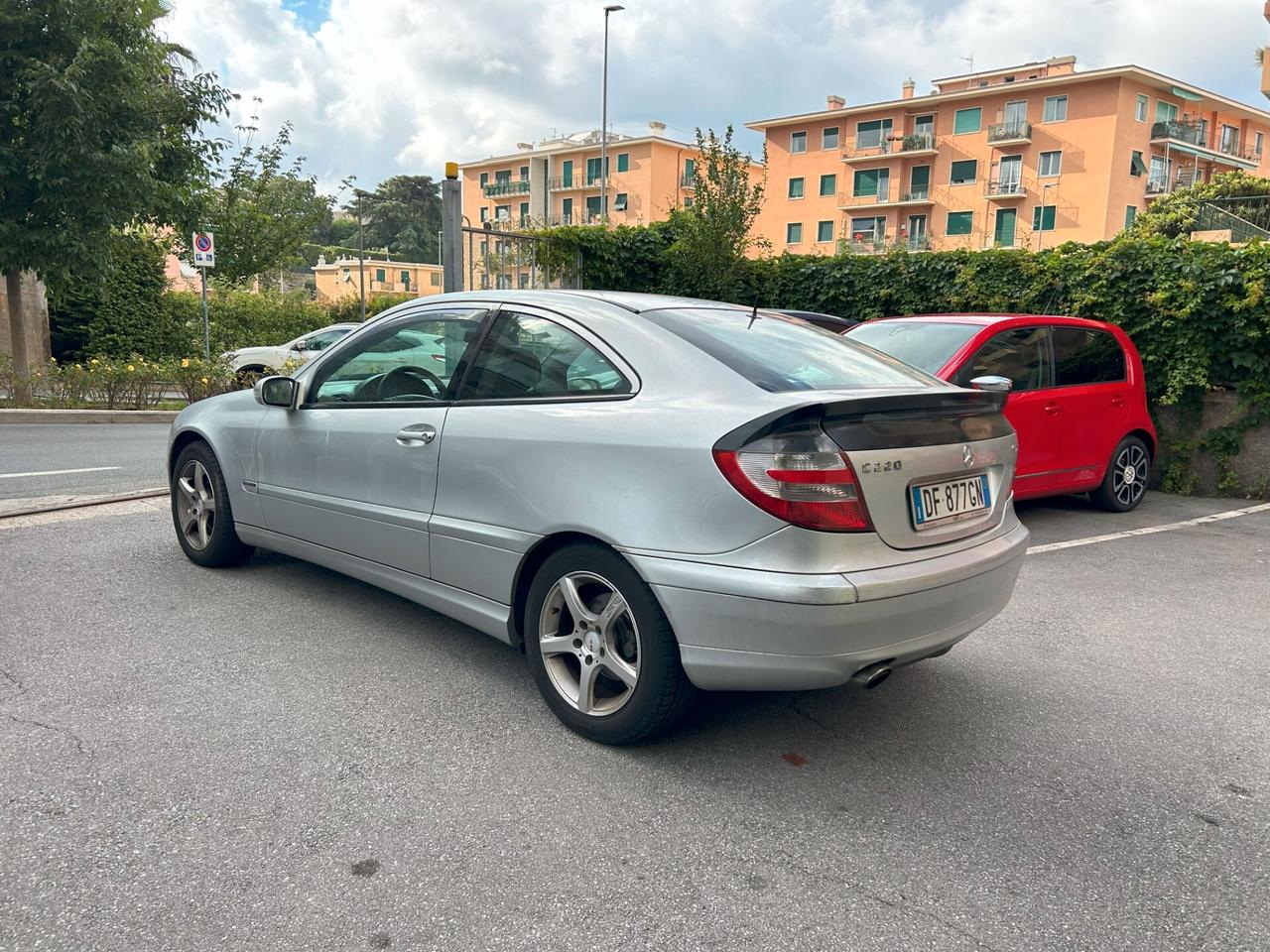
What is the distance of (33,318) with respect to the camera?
60.8 ft

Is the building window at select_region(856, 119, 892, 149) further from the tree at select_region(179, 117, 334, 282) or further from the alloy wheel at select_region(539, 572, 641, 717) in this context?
the alloy wheel at select_region(539, 572, 641, 717)

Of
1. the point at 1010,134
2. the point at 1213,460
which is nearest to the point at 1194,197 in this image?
the point at 1010,134

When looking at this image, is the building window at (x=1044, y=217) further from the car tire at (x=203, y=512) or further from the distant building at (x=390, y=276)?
the car tire at (x=203, y=512)

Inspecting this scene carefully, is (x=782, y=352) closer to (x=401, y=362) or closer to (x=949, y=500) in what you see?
(x=949, y=500)

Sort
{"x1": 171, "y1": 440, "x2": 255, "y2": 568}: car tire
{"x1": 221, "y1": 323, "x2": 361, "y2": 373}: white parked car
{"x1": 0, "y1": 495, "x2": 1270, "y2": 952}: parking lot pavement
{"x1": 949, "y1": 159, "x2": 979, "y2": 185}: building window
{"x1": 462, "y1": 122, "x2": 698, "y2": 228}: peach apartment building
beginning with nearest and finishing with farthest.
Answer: {"x1": 0, "y1": 495, "x2": 1270, "y2": 952}: parking lot pavement → {"x1": 171, "y1": 440, "x2": 255, "y2": 568}: car tire → {"x1": 221, "y1": 323, "x2": 361, "y2": 373}: white parked car → {"x1": 949, "y1": 159, "x2": 979, "y2": 185}: building window → {"x1": 462, "y1": 122, "x2": 698, "y2": 228}: peach apartment building

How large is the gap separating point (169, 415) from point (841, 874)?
14.5m

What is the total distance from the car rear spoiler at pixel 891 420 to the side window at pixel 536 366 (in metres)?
0.61

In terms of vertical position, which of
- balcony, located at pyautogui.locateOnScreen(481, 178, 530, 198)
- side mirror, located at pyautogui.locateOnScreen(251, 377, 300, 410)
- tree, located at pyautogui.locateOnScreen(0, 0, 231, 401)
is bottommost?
side mirror, located at pyautogui.locateOnScreen(251, 377, 300, 410)

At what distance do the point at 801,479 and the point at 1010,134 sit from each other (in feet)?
189

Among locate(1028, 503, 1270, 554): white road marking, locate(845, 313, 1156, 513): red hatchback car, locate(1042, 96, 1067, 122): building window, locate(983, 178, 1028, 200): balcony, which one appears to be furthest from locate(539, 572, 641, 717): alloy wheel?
locate(1042, 96, 1067, 122): building window

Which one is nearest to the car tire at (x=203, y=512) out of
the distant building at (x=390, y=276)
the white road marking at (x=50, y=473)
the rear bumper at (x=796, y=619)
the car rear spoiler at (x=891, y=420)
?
the rear bumper at (x=796, y=619)

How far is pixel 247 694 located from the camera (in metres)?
3.44

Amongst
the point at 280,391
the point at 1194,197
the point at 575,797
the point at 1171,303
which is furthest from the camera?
the point at 1194,197

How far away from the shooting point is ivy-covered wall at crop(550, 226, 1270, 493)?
8438 mm
